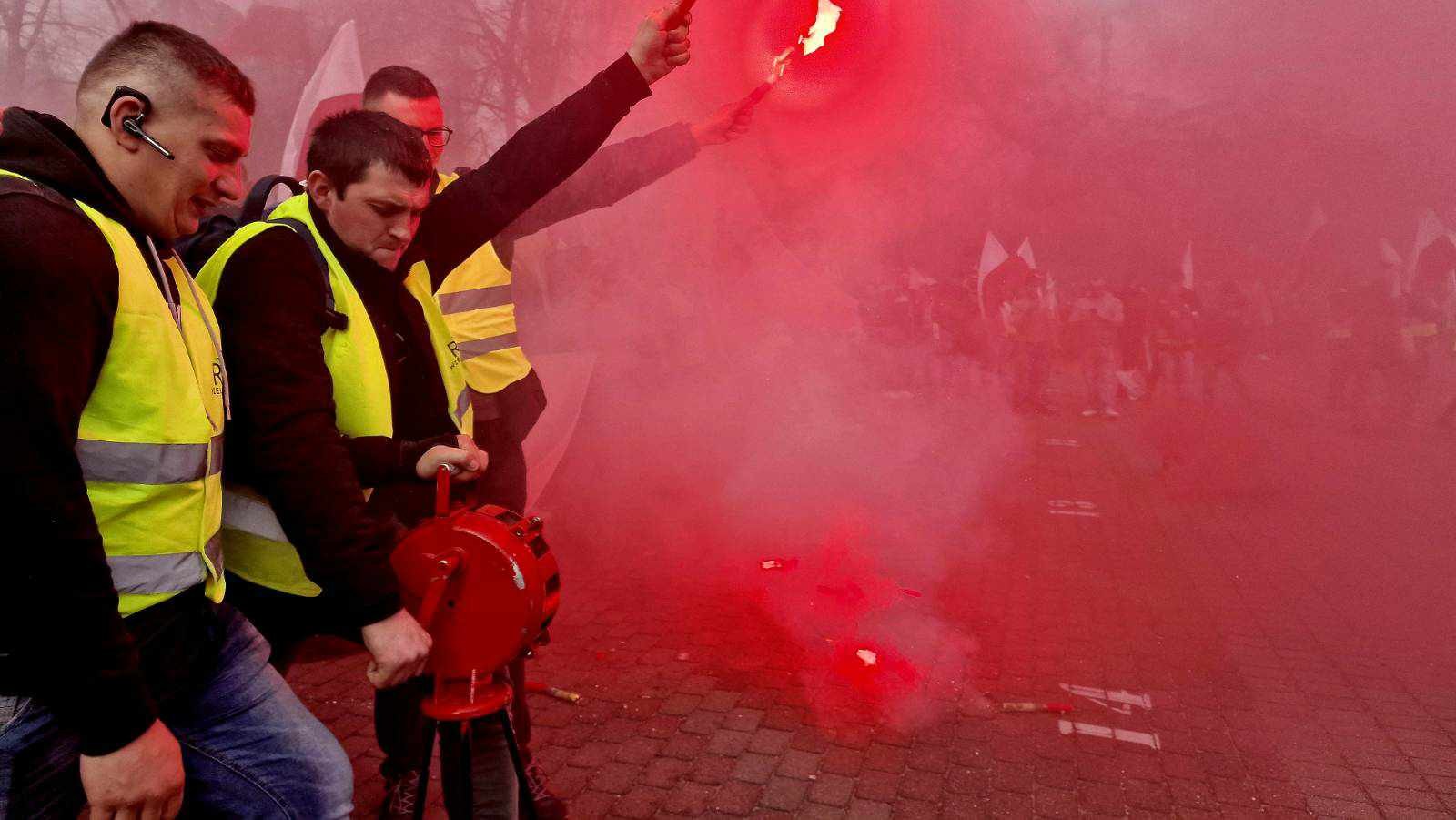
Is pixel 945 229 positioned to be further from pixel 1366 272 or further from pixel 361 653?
pixel 361 653

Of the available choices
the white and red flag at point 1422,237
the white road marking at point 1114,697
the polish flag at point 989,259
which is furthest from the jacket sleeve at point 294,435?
the white and red flag at point 1422,237

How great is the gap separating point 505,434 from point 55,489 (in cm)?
184

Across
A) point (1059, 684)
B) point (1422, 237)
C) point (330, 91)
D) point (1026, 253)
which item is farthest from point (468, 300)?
point (1422, 237)

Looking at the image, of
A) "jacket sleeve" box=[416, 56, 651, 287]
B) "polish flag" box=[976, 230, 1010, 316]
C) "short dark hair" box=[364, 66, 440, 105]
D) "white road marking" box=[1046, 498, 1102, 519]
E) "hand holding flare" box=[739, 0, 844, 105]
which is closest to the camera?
"jacket sleeve" box=[416, 56, 651, 287]

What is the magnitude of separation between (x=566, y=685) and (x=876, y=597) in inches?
65.9

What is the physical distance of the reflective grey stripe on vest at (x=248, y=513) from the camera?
1.58m

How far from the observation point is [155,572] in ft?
4.22

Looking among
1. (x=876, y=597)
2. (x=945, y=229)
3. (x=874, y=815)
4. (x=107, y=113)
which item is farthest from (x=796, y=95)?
(x=107, y=113)

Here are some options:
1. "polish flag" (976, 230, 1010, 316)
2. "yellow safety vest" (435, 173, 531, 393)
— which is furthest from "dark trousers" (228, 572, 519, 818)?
"polish flag" (976, 230, 1010, 316)

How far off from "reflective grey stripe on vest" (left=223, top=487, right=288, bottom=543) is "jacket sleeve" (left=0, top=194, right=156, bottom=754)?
44 centimetres

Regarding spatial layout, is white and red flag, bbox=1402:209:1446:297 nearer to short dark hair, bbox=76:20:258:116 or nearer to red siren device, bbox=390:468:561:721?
red siren device, bbox=390:468:561:721

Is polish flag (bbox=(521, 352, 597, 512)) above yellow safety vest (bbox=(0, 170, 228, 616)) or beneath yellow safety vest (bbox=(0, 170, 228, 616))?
beneath

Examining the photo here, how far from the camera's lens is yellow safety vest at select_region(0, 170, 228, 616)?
1200 millimetres

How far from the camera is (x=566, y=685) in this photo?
3.59 metres
